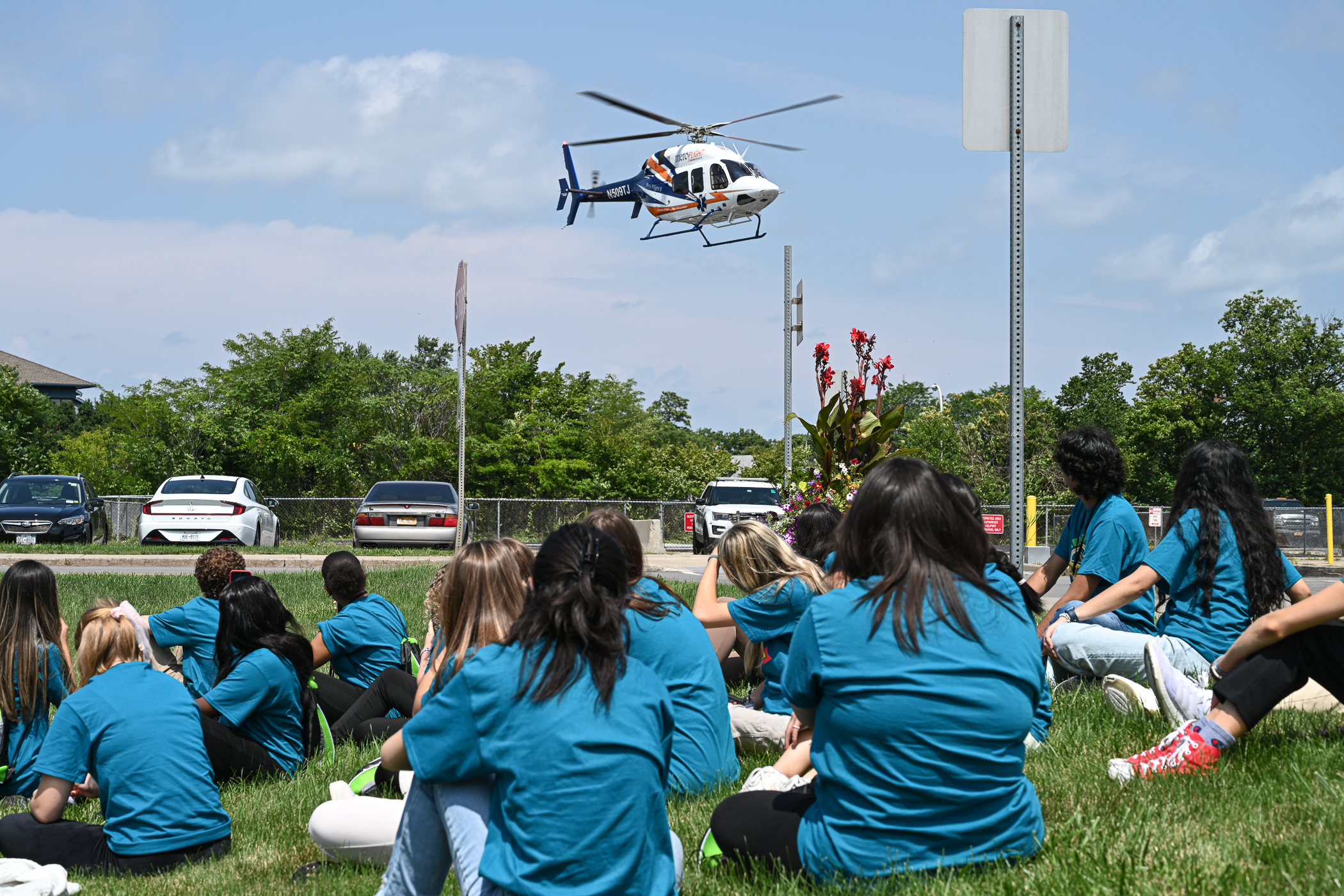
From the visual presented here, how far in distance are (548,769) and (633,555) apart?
210 centimetres

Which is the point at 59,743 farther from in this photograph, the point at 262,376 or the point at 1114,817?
the point at 262,376

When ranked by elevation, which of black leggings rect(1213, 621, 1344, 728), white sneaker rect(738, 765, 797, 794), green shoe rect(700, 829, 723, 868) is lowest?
green shoe rect(700, 829, 723, 868)

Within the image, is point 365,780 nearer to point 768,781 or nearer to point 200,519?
point 768,781

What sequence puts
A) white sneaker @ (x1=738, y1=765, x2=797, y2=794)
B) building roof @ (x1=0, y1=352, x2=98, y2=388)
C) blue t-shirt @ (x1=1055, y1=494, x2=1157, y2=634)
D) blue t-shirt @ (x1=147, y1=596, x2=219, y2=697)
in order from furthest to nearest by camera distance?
1. building roof @ (x1=0, y1=352, x2=98, y2=388)
2. blue t-shirt @ (x1=147, y1=596, x2=219, y2=697)
3. blue t-shirt @ (x1=1055, y1=494, x2=1157, y2=634)
4. white sneaker @ (x1=738, y1=765, x2=797, y2=794)

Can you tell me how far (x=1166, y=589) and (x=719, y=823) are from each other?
119 inches

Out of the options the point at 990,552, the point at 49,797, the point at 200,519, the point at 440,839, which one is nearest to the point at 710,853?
the point at 440,839

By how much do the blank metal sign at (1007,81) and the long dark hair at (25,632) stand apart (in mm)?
5045

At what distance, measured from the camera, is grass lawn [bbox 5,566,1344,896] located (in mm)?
2963

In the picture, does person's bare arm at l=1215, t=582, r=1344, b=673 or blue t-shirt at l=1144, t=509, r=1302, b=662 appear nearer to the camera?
person's bare arm at l=1215, t=582, r=1344, b=673

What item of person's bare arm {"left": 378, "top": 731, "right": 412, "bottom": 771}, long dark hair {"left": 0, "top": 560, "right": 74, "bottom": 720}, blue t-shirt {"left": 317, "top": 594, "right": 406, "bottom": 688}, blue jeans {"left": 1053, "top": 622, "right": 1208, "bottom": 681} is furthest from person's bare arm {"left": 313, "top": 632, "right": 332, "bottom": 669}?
blue jeans {"left": 1053, "top": 622, "right": 1208, "bottom": 681}

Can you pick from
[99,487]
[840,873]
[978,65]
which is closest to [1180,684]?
[840,873]

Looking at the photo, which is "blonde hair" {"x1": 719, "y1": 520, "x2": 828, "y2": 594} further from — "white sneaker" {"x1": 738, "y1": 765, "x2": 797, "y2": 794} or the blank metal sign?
the blank metal sign

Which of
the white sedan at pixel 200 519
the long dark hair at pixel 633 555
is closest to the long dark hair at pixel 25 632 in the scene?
the long dark hair at pixel 633 555

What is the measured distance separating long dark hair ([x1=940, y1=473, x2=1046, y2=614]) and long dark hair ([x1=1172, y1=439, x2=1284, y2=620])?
30.0 inches
